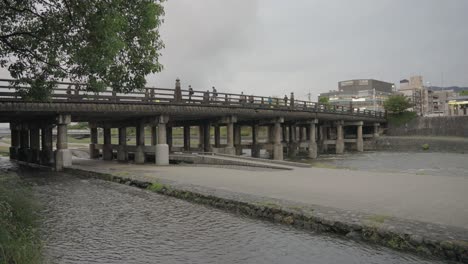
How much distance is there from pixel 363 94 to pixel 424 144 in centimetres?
10370

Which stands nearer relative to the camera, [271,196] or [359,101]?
[271,196]

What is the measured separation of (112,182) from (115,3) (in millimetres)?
10386

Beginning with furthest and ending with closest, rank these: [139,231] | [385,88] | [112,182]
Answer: [385,88] < [112,182] < [139,231]

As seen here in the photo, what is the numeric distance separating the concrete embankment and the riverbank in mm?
43719

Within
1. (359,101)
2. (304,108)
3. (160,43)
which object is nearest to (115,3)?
(160,43)

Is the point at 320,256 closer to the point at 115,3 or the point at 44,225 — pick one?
the point at 44,225

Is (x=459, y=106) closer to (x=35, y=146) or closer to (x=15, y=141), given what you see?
(x=35, y=146)

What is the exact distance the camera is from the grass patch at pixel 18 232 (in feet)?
18.9

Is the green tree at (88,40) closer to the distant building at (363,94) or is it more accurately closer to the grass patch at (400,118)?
the grass patch at (400,118)

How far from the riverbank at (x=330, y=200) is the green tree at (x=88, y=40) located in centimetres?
471

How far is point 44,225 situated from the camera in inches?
389

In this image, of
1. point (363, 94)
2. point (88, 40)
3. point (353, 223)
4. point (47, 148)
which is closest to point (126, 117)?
point (47, 148)

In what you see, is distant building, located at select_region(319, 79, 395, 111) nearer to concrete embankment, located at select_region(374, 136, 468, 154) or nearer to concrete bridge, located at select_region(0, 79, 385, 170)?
concrete embankment, located at select_region(374, 136, 468, 154)

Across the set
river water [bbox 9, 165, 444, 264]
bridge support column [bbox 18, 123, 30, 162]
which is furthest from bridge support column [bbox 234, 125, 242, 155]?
river water [bbox 9, 165, 444, 264]
